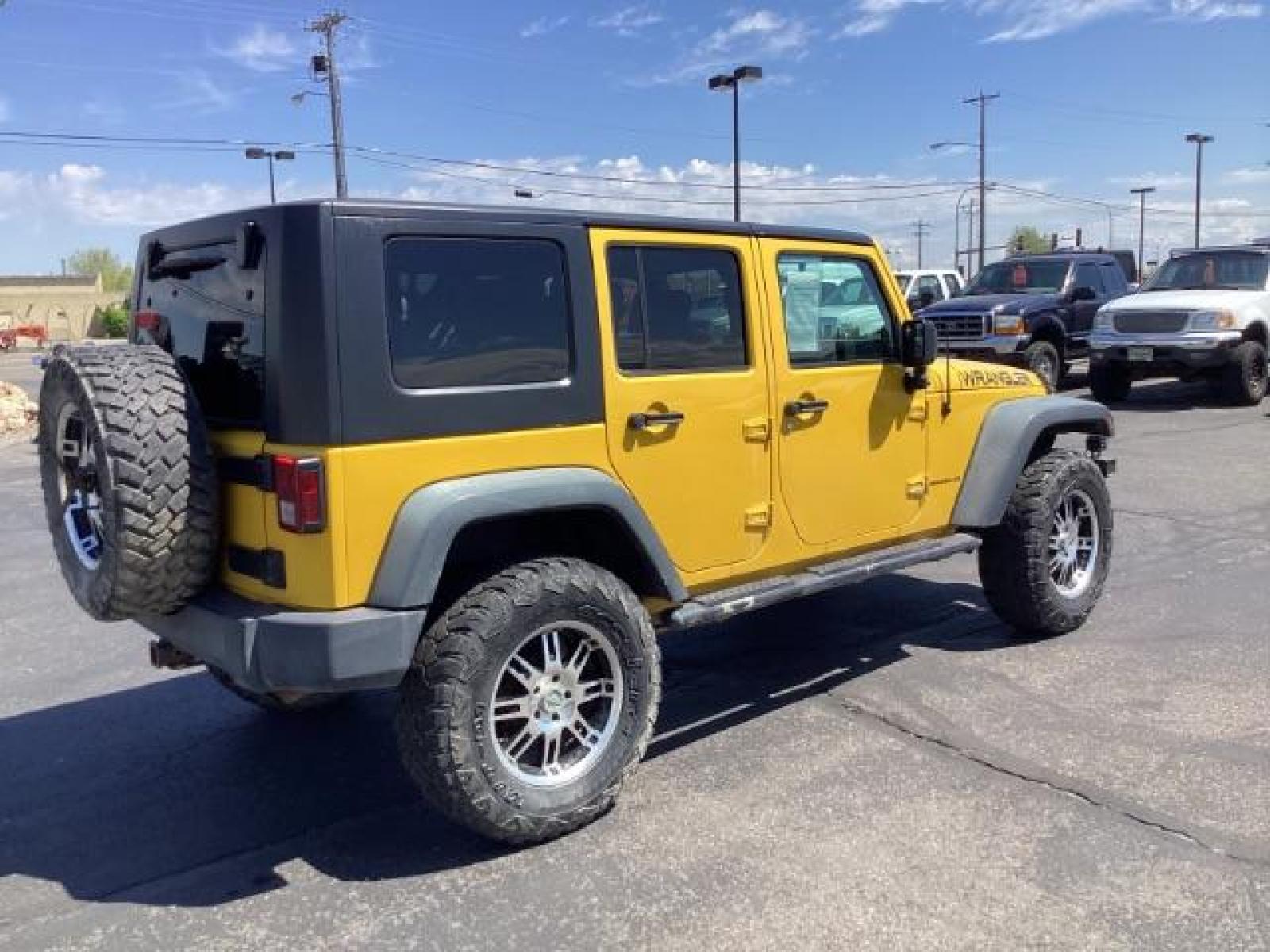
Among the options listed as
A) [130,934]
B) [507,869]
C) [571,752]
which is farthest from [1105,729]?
[130,934]

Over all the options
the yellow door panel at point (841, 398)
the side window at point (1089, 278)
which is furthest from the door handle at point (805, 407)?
the side window at point (1089, 278)

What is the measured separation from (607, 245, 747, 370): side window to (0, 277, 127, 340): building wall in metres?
73.4

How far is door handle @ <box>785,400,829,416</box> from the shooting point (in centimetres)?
430

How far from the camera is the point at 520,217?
358 centimetres

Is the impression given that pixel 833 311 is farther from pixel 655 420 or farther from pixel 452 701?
pixel 452 701

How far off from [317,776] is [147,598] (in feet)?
3.74

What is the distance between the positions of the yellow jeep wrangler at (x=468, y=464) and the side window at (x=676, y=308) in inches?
0.4

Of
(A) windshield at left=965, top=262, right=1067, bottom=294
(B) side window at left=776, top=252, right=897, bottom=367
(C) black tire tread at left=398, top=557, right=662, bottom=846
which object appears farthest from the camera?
(A) windshield at left=965, top=262, right=1067, bottom=294

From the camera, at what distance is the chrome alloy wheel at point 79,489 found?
11.5 feet

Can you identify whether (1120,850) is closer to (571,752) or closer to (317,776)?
(571,752)

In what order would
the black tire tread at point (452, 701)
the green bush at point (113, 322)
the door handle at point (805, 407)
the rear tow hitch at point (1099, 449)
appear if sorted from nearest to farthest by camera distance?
the black tire tread at point (452, 701) < the door handle at point (805, 407) < the rear tow hitch at point (1099, 449) < the green bush at point (113, 322)

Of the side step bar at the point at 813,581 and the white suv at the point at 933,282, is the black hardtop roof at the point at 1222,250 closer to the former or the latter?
the white suv at the point at 933,282

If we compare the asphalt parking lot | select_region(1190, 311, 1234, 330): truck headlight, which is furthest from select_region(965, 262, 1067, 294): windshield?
the asphalt parking lot

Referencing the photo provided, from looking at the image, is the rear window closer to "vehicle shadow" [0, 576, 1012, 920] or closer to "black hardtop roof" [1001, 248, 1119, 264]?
"vehicle shadow" [0, 576, 1012, 920]
